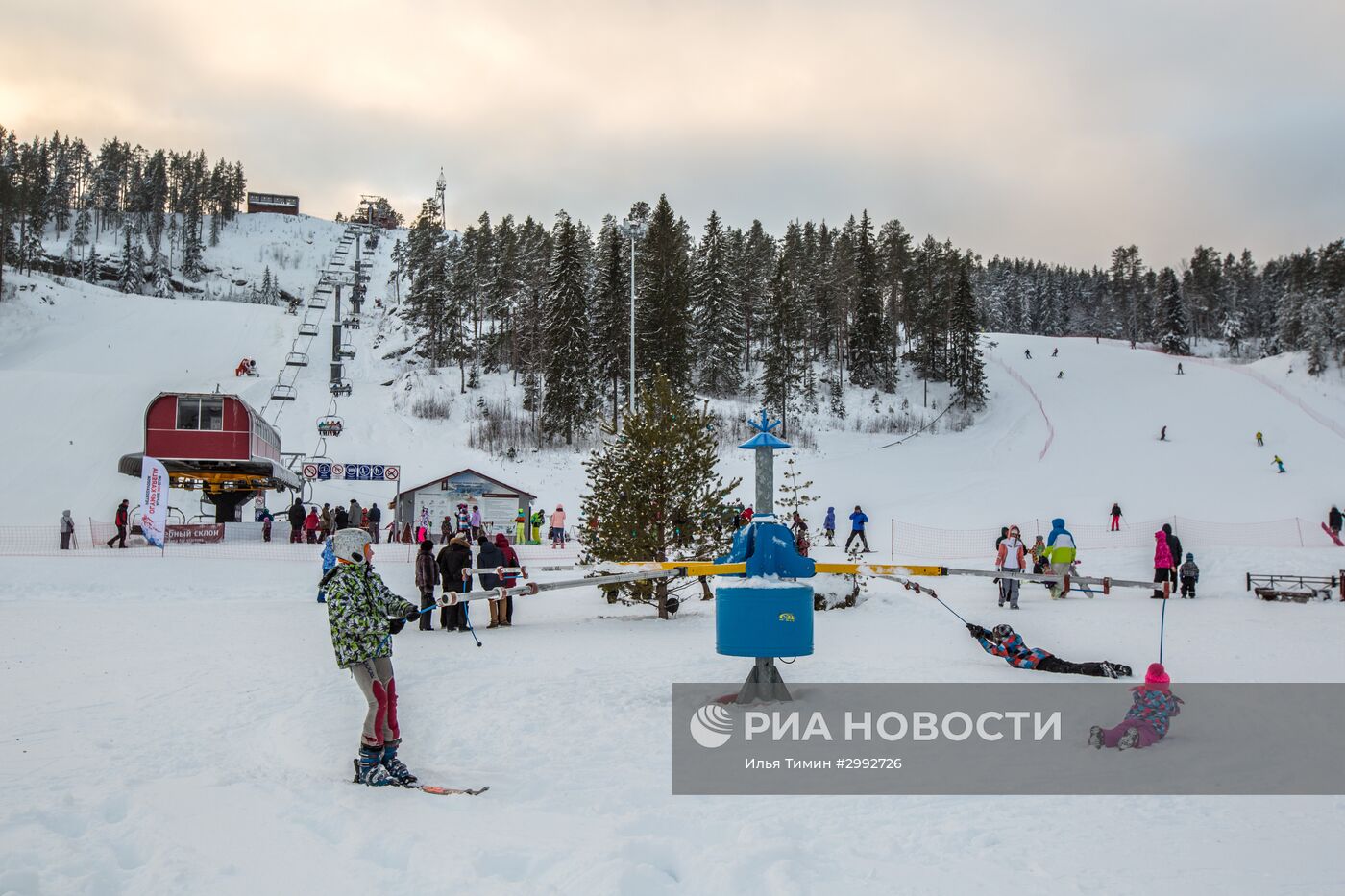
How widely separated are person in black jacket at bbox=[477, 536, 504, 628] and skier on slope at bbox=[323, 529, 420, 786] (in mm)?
9037

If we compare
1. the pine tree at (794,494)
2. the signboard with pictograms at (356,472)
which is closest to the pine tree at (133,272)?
the signboard with pictograms at (356,472)

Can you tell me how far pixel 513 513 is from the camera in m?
31.5

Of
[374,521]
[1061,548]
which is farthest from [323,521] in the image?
[1061,548]

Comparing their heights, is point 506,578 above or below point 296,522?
below

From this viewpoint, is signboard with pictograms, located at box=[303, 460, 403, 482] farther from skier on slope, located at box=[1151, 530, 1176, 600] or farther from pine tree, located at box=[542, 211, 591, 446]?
skier on slope, located at box=[1151, 530, 1176, 600]

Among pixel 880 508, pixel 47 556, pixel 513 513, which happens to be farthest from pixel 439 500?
pixel 880 508

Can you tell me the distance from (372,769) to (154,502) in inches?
826

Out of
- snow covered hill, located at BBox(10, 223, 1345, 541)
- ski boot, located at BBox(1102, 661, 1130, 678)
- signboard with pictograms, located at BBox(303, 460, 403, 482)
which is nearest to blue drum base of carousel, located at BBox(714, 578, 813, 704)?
ski boot, located at BBox(1102, 661, 1130, 678)

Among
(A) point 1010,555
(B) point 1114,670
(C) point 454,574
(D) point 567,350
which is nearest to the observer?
(B) point 1114,670

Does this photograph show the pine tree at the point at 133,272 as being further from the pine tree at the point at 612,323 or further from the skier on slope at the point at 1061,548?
the skier on slope at the point at 1061,548

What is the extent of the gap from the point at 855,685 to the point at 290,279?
12624cm

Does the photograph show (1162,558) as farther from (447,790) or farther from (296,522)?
(296,522)

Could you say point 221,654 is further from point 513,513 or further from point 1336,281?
point 1336,281

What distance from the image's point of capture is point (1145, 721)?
7.25 metres
